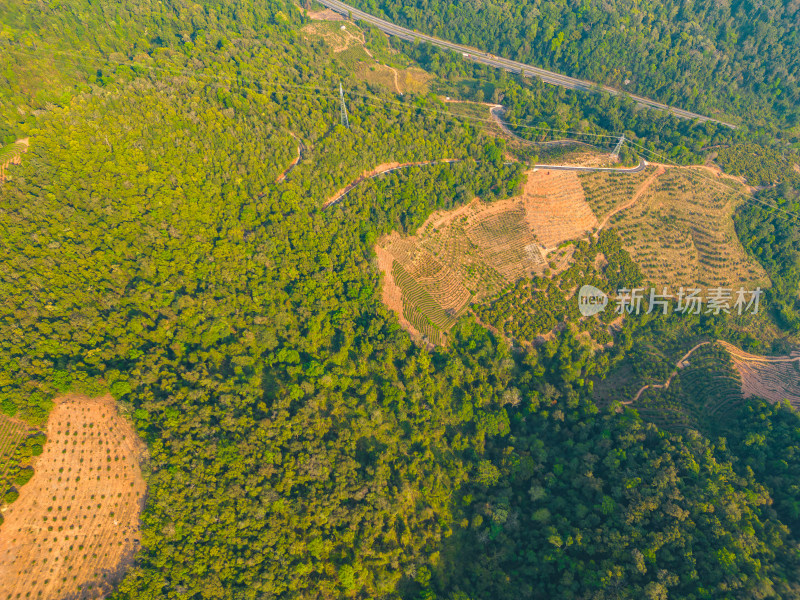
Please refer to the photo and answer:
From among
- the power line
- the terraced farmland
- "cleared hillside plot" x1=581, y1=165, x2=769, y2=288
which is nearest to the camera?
the terraced farmland

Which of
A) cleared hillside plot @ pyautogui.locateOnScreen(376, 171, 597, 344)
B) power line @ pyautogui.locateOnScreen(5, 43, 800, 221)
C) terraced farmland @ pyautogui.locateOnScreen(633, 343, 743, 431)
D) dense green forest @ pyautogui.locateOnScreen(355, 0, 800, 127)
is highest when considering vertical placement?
dense green forest @ pyautogui.locateOnScreen(355, 0, 800, 127)

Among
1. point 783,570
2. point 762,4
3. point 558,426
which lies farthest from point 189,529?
point 762,4

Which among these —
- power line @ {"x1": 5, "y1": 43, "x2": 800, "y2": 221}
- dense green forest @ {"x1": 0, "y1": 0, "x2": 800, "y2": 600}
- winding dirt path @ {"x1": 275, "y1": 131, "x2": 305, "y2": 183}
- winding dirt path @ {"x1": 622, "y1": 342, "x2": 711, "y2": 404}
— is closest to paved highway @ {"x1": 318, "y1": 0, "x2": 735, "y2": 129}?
power line @ {"x1": 5, "y1": 43, "x2": 800, "y2": 221}

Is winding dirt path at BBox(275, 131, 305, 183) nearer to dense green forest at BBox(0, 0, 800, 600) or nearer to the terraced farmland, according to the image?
dense green forest at BBox(0, 0, 800, 600)

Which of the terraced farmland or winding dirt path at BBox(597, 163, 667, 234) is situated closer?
the terraced farmland

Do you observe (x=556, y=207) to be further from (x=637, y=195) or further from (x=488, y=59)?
(x=488, y=59)

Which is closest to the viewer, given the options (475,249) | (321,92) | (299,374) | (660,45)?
(299,374)

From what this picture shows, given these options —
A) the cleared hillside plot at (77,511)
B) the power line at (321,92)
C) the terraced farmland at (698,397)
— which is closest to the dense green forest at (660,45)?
the power line at (321,92)

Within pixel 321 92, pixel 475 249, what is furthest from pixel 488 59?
pixel 475 249
